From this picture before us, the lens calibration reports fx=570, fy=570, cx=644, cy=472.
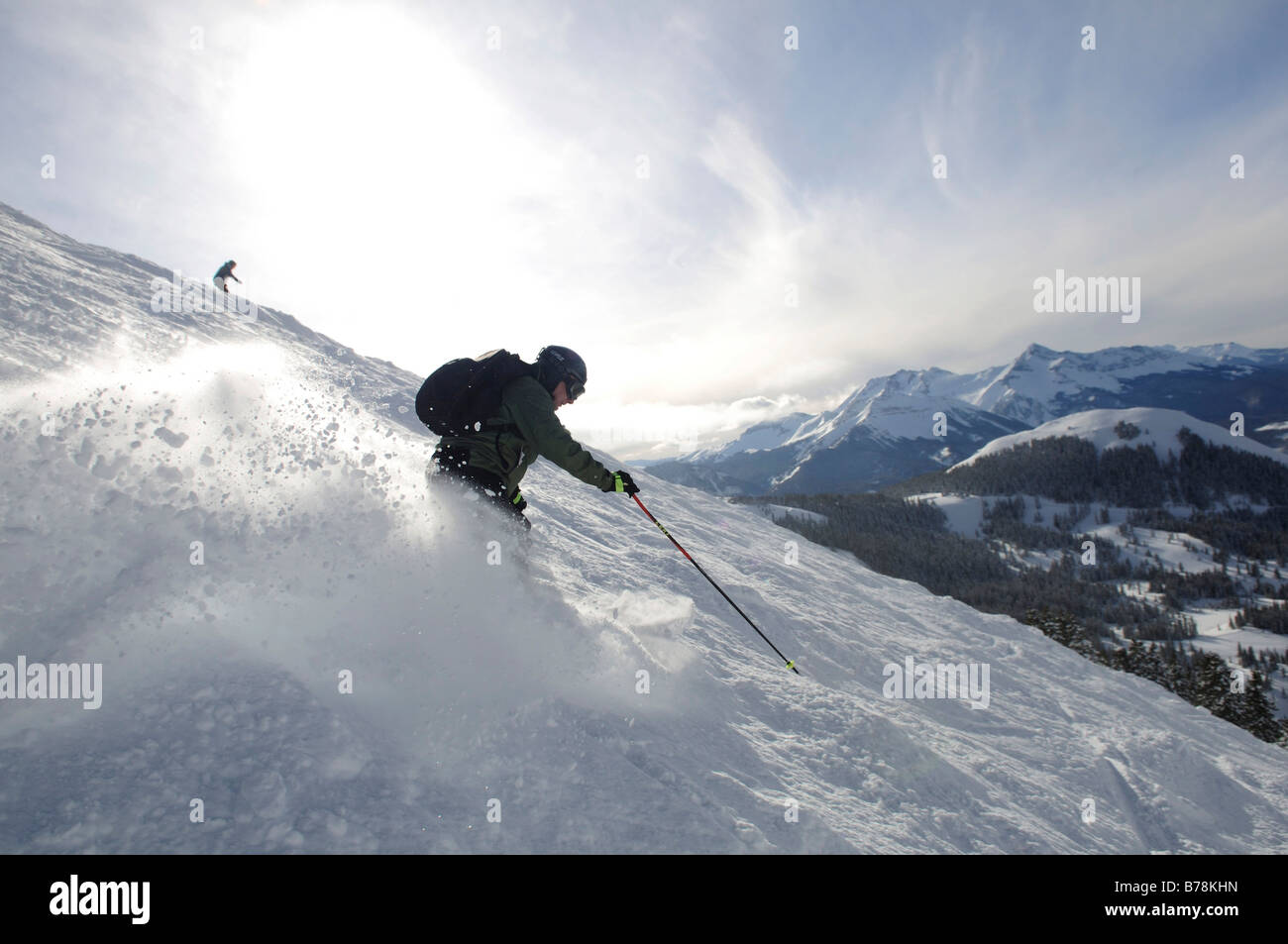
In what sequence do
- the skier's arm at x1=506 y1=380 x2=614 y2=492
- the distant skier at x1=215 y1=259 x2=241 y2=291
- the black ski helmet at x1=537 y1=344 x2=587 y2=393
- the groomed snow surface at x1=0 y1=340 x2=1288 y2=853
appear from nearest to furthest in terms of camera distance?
the groomed snow surface at x1=0 y1=340 x2=1288 y2=853
the skier's arm at x1=506 y1=380 x2=614 y2=492
the black ski helmet at x1=537 y1=344 x2=587 y2=393
the distant skier at x1=215 y1=259 x2=241 y2=291

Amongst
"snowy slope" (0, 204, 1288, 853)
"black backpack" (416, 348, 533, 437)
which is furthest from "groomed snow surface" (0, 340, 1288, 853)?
"black backpack" (416, 348, 533, 437)

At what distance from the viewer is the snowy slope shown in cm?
331

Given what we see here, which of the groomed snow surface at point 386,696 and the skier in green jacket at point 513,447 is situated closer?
the groomed snow surface at point 386,696

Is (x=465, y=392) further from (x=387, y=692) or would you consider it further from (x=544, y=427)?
(x=387, y=692)

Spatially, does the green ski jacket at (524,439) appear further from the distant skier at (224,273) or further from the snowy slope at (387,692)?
the distant skier at (224,273)

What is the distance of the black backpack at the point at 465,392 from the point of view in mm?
6445

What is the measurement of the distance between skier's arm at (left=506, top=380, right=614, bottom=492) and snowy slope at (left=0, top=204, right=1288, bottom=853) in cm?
112

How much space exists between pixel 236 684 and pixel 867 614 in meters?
12.0

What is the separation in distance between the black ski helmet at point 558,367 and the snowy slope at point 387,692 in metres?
1.79

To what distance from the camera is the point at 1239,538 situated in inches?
7633

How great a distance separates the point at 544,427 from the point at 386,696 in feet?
10.4

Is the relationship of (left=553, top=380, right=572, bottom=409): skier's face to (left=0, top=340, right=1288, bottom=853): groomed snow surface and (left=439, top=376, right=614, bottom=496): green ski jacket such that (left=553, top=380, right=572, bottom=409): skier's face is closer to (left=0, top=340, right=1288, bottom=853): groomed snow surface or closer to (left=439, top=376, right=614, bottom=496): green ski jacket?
(left=439, top=376, right=614, bottom=496): green ski jacket

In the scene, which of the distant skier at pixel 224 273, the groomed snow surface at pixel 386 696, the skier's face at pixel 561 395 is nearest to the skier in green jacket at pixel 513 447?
the skier's face at pixel 561 395
